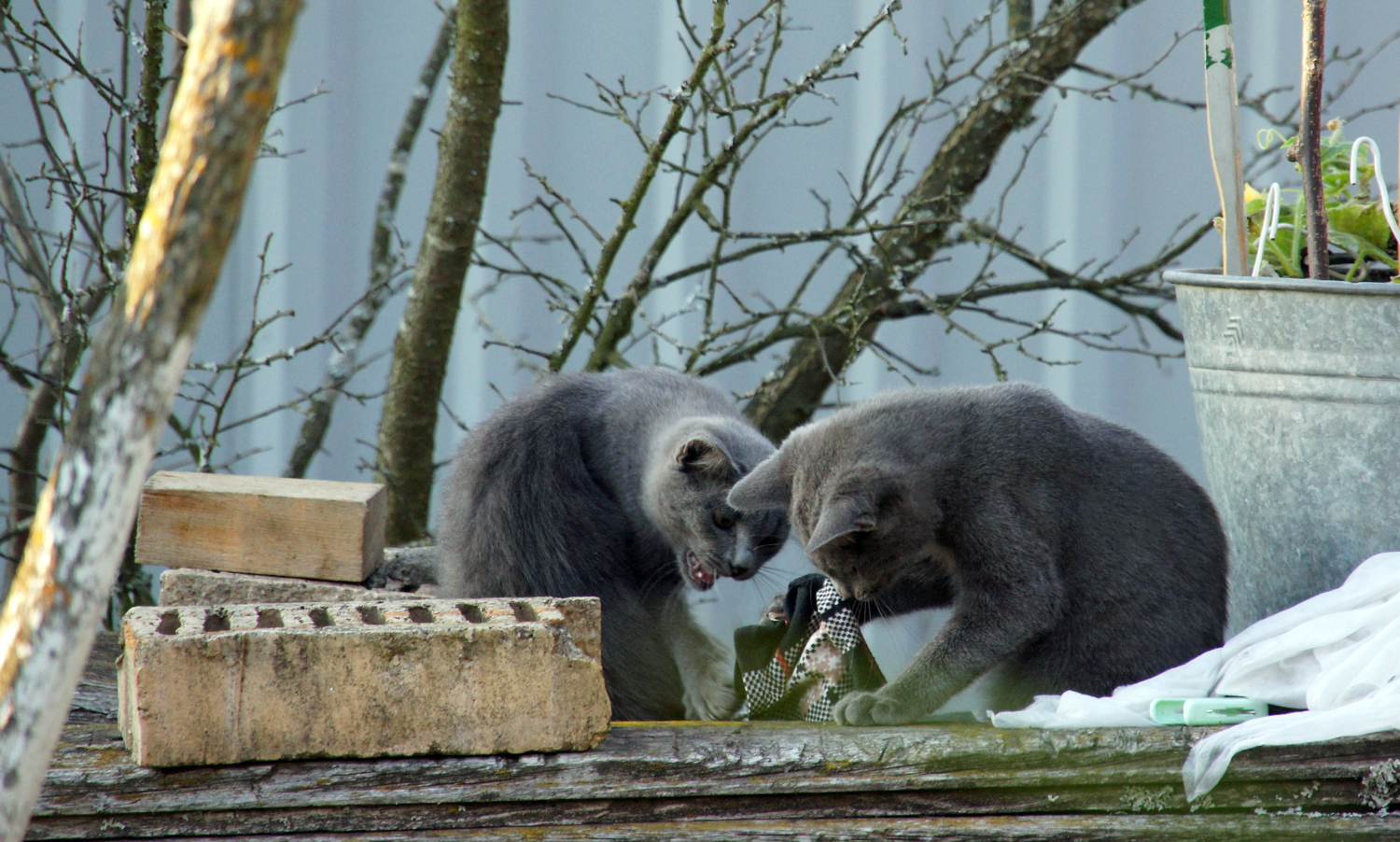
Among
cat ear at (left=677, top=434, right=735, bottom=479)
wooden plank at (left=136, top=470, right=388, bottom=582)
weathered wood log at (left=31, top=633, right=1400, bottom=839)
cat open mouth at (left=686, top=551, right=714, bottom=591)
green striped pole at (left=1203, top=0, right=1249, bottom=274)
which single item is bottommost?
weathered wood log at (left=31, top=633, right=1400, bottom=839)

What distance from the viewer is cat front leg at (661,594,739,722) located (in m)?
2.09

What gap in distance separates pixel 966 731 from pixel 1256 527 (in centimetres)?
66

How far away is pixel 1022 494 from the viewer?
5.52 ft

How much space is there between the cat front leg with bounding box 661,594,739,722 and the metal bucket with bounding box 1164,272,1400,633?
2.96ft

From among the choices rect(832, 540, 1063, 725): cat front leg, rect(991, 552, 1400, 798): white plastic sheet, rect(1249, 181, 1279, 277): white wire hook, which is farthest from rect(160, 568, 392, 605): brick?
rect(1249, 181, 1279, 277): white wire hook

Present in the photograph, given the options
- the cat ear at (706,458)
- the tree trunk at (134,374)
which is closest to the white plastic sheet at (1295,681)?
the cat ear at (706,458)

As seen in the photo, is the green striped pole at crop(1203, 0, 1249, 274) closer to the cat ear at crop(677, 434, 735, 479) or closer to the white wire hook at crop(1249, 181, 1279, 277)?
the white wire hook at crop(1249, 181, 1279, 277)

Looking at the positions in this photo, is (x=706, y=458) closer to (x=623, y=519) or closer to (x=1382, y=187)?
(x=623, y=519)

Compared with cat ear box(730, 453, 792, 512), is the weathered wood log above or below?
below

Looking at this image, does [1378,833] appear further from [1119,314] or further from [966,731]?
[1119,314]

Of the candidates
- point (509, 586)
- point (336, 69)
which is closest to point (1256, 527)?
point (509, 586)

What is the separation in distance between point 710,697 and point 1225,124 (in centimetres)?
131

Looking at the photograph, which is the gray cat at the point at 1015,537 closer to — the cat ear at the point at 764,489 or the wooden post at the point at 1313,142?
the cat ear at the point at 764,489

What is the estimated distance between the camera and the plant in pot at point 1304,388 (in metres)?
1.67
